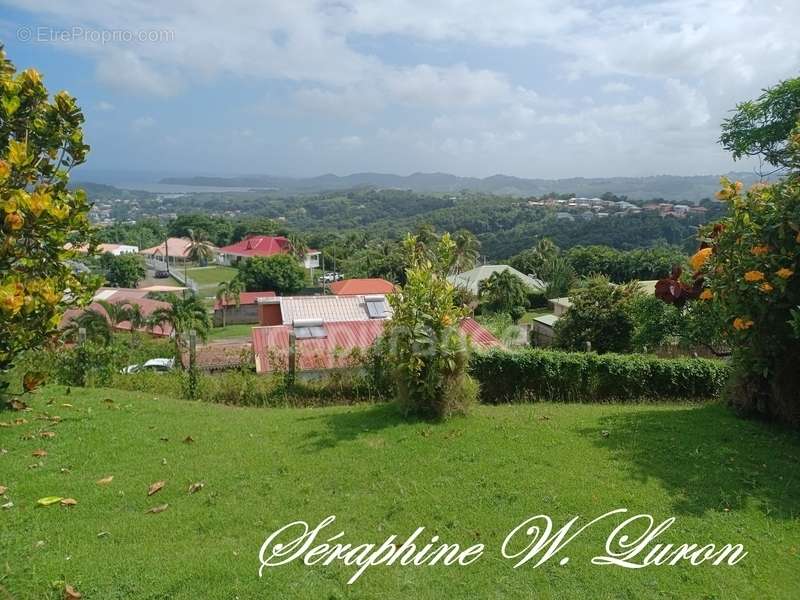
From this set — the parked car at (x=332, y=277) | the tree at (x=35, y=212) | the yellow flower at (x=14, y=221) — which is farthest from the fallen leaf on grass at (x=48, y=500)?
the parked car at (x=332, y=277)

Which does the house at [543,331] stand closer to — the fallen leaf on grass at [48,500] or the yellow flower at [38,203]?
the fallen leaf on grass at [48,500]

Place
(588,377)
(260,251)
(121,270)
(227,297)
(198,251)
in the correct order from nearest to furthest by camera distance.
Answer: (588,377)
(227,297)
(121,270)
(198,251)
(260,251)

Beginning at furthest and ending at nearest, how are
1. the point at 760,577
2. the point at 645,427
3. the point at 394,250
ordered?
the point at 394,250 < the point at 645,427 < the point at 760,577

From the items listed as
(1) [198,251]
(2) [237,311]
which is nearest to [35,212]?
(2) [237,311]

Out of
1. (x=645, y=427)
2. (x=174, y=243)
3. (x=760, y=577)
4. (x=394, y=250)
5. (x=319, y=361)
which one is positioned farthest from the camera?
(x=174, y=243)

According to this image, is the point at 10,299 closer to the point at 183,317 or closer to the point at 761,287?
the point at 761,287

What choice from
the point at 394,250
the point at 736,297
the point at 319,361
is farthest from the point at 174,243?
the point at 736,297

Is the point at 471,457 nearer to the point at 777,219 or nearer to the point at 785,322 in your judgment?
the point at 785,322
